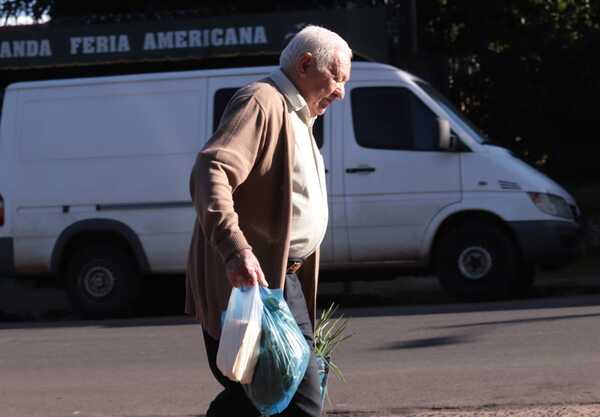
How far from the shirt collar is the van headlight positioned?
6.53 metres

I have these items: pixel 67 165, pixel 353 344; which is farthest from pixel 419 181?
pixel 67 165

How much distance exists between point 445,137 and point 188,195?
2.38 m

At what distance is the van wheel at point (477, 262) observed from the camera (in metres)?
10.1

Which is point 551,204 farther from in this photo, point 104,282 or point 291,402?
point 291,402

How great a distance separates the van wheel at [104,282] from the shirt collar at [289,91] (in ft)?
23.2

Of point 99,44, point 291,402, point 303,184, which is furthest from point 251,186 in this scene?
point 99,44

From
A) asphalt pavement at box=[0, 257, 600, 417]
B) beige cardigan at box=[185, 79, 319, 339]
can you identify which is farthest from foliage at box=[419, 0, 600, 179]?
beige cardigan at box=[185, 79, 319, 339]

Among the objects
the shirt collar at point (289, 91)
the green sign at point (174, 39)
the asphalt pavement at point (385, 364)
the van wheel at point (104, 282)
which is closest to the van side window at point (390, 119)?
the asphalt pavement at point (385, 364)

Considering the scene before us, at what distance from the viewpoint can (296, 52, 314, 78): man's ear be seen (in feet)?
12.5

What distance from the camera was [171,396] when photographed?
265 inches

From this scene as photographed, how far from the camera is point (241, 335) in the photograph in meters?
3.43

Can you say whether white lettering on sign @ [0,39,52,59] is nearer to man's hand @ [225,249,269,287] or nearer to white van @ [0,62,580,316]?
white van @ [0,62,580,316]

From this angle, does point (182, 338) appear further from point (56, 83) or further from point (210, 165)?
point (210, 165)

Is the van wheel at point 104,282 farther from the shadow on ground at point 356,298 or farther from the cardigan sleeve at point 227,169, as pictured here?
the cardigan sleeve at point 227,169
